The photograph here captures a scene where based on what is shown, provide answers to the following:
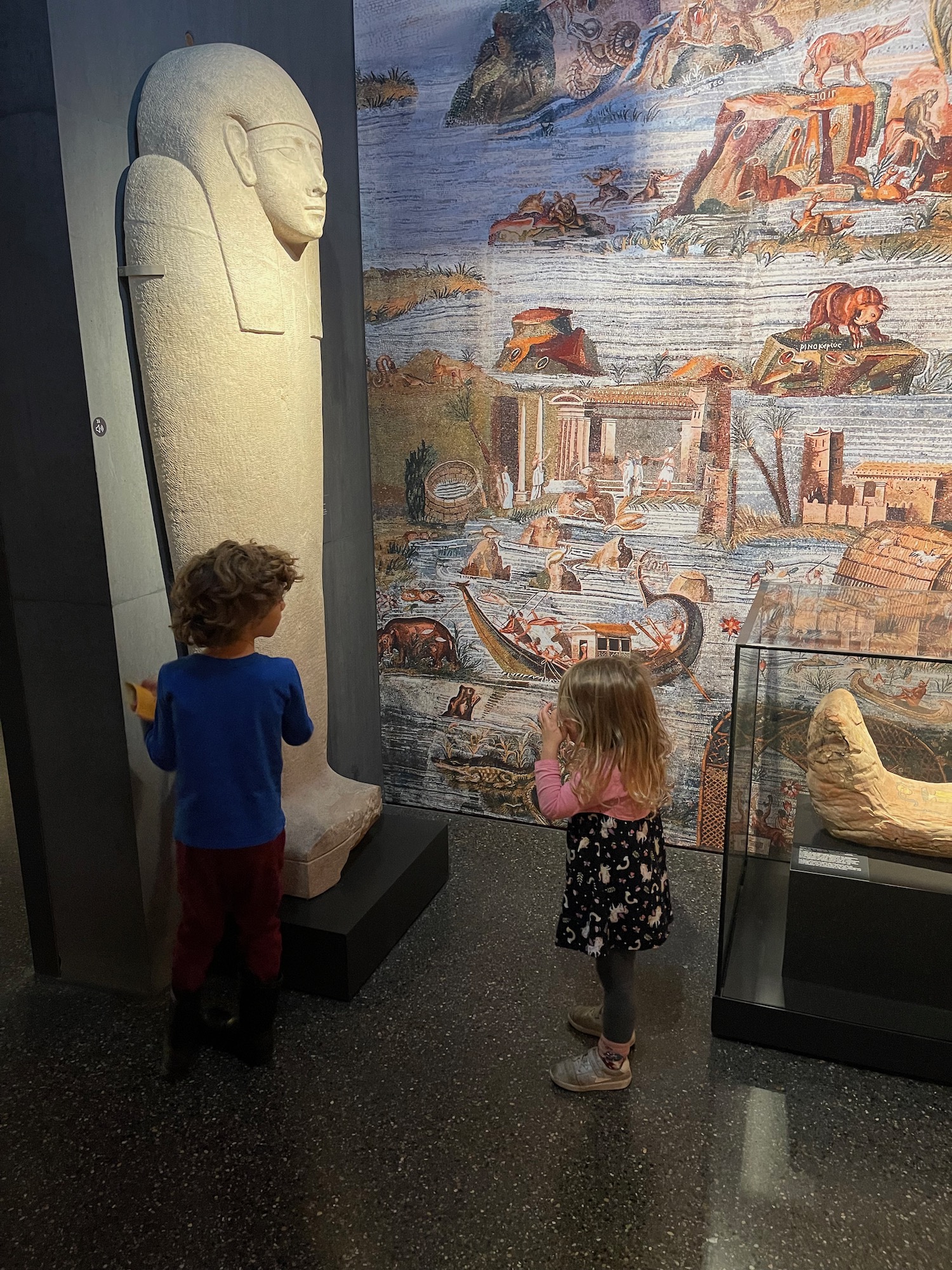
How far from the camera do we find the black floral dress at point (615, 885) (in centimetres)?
217

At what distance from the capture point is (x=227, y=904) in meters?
2.34

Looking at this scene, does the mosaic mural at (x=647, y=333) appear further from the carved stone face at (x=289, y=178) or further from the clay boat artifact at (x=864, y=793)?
the carved stone face at (x=289, y=178)

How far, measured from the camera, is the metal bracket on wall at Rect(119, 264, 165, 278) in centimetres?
236

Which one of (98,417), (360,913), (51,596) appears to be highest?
(98,417)

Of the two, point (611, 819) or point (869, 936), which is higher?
point (611, 819)

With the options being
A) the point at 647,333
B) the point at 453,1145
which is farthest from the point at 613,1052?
the point at 647,333

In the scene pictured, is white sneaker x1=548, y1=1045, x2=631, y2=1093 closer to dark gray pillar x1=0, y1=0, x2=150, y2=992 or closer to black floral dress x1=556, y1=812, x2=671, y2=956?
black floral dress x1=556, y1=812, x2=671, y2=956

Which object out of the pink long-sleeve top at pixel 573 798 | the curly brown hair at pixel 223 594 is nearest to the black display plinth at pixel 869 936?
the pink long-sleeve top at pixel 573 798

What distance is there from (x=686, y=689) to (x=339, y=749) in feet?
4.23

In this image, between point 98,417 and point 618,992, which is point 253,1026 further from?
point 98,417

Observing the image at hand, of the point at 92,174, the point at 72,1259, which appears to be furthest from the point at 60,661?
the point at 72,1259

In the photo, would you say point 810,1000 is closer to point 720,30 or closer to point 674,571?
point 674,571

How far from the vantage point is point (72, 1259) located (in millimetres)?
1913

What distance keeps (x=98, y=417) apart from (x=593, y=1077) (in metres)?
2.00
